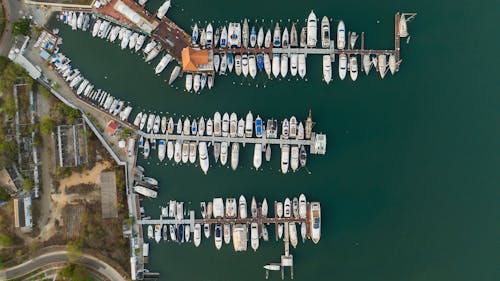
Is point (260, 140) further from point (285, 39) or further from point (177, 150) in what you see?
point (285, 39)

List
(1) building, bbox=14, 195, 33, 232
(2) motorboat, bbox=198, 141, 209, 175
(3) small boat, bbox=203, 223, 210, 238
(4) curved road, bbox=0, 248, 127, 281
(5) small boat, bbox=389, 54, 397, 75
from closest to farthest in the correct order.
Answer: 1. (1) building, bbox=14, 195, 33, 232
2. (4) curved road, bbox=0, 248, 127, 281
3. (5) small boat, bbox=389, 54, 397, 75
4. (2) motorboat, bbox=198, 141, 209, 175
5. (3) small boat, bbox=203, 223, 210, 238

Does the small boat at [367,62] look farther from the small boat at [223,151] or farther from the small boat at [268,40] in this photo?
the small boat at [223,151]

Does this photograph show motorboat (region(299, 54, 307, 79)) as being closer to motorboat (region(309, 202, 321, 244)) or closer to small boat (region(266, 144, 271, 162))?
small boat (region(266, 144, 271, 162))

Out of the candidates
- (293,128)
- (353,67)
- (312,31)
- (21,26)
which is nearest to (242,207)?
(293,128)

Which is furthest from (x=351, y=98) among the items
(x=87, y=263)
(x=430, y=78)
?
(x=87, y=263)

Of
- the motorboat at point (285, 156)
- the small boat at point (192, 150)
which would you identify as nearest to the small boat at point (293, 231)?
the motorboat at point (285, 156)

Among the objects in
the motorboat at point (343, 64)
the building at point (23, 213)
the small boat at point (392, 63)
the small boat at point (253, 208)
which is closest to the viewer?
the building at point (23, 213)

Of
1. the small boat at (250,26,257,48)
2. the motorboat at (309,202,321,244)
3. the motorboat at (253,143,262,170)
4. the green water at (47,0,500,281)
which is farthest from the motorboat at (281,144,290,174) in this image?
the small boat at (250,26,257,48)
